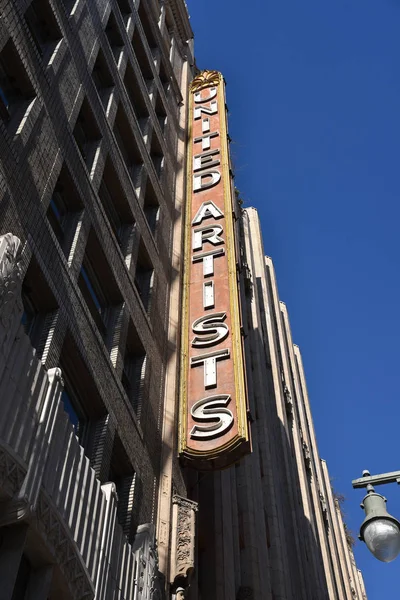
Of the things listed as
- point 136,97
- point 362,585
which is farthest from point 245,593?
point 362,585

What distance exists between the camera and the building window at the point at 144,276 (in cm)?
2247

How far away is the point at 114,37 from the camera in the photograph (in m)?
27.6

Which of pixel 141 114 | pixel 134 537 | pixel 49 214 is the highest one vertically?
pixel 141 114

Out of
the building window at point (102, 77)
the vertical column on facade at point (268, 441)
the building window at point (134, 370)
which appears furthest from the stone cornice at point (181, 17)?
the building window at point (134, 370)

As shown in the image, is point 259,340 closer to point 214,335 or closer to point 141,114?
point 141,114

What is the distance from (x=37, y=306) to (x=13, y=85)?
17.1 feet

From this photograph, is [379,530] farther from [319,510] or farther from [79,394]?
[319,510]

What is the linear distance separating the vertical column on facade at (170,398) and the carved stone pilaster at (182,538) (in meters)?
0.15

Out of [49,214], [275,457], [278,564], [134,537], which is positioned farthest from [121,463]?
[275,457]

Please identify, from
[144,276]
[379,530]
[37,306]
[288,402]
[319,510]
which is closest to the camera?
[379,530]

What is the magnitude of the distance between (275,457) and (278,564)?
27.3 ft

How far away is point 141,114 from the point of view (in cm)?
2884

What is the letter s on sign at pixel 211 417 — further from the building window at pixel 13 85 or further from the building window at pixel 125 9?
the building window at pixel 125 9

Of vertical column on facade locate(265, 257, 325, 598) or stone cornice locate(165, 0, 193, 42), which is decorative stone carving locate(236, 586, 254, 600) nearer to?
vertical column on facade locate(265, 257, 325, 598)
